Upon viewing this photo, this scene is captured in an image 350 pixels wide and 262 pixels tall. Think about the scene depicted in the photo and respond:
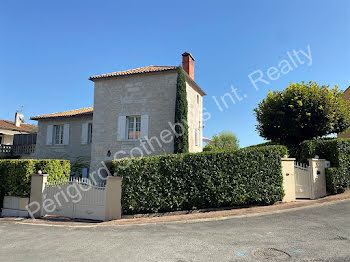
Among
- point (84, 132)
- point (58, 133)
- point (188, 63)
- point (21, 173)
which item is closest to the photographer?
point (21, 173)

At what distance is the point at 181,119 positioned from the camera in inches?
520

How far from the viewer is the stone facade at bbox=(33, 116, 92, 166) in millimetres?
16422

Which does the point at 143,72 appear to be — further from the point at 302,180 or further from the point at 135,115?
the point at 302,180

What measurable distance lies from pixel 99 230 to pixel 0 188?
6.09 meters

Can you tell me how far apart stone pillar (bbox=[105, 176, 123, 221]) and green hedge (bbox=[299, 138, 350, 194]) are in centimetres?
779

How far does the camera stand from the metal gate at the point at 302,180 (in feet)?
30.1

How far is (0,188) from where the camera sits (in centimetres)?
1002

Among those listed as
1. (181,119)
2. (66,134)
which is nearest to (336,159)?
(181,119)

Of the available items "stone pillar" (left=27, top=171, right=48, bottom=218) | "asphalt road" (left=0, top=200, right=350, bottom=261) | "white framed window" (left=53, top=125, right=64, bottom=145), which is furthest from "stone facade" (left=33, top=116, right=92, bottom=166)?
"asphalt road" (left=0, top=200, right=350, bottom=261)

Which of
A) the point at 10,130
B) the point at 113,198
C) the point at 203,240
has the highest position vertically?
the point at 10,130

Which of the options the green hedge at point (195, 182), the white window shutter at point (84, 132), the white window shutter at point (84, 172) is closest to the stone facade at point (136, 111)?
the white window shutter at point (84, 172)

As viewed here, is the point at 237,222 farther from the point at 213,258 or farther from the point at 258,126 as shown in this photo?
the point at 258,126

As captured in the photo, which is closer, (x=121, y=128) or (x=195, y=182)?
(x=195, y=182)

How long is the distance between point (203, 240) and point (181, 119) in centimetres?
850
